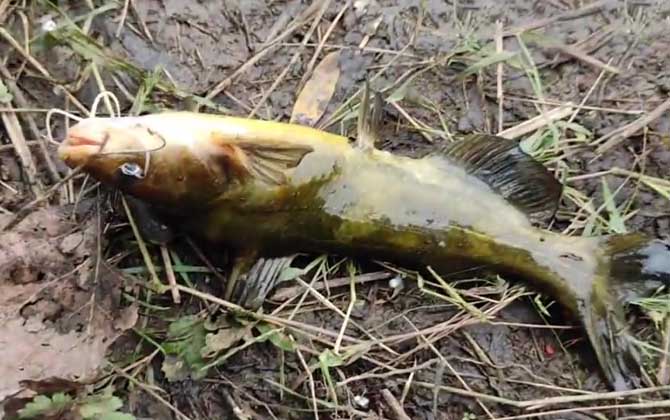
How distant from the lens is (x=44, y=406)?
3744mm

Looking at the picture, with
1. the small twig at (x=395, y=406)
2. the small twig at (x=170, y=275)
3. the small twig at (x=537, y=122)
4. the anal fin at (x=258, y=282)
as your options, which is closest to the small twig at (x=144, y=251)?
the small twig at (x=170, y=275)

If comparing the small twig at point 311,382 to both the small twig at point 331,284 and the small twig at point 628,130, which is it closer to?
the small twig at point 331,284

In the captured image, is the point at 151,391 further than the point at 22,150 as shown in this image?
No

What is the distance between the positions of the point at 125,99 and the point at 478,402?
174cm

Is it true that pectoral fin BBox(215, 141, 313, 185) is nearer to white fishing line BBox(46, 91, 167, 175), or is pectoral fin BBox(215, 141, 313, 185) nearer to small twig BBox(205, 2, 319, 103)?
white fishing line BBox(46, 91, 167, 175)

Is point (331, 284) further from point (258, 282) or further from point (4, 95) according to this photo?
point (4, 95)

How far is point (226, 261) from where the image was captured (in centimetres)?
414

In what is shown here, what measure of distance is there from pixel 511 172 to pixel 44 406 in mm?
1838

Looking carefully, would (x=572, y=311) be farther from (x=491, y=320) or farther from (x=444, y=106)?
(x=444, y=106)

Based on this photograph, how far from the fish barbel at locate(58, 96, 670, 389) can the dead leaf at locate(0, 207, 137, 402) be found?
376 mm

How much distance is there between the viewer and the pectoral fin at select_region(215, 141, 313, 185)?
3736 millimetres

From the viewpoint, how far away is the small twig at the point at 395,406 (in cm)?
405

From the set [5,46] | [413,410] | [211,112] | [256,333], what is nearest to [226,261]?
[256,333]

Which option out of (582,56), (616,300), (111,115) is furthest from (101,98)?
(616,300)
